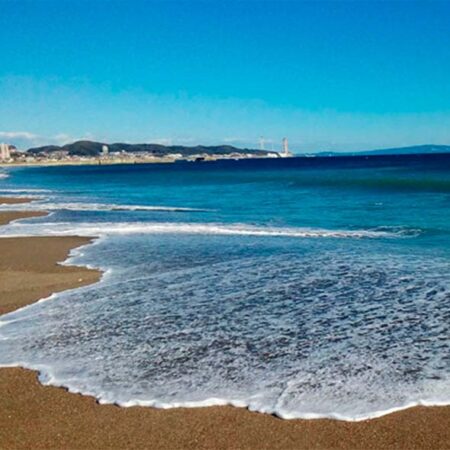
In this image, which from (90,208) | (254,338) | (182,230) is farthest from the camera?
(90,208)

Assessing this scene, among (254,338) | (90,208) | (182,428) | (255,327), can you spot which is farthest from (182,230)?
(182,428)

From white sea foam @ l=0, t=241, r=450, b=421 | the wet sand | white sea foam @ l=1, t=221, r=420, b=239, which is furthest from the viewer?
white sea foam @ l=1, t=221, r=420, b=239

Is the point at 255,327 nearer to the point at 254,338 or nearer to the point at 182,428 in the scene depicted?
the point at 254,338

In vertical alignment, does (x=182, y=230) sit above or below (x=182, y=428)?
below

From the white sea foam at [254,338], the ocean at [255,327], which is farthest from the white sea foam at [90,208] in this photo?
the white sea foam at [254,338]

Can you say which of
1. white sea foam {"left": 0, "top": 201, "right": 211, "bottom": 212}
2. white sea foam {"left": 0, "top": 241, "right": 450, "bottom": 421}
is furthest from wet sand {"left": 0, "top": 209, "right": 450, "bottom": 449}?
white sea foam {"left": 0, "top": 201, "right": 211, "bottom": 212}

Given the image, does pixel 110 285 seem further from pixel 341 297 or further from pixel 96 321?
pixel 341 297

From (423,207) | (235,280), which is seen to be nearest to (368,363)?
(235,280)

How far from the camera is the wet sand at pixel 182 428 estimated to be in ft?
15.9

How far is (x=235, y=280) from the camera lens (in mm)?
11422

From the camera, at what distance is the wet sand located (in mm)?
4848

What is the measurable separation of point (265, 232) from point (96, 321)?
11725 mm

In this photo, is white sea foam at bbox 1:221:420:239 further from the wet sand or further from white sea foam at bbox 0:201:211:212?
the wet sand

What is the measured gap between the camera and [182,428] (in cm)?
515
